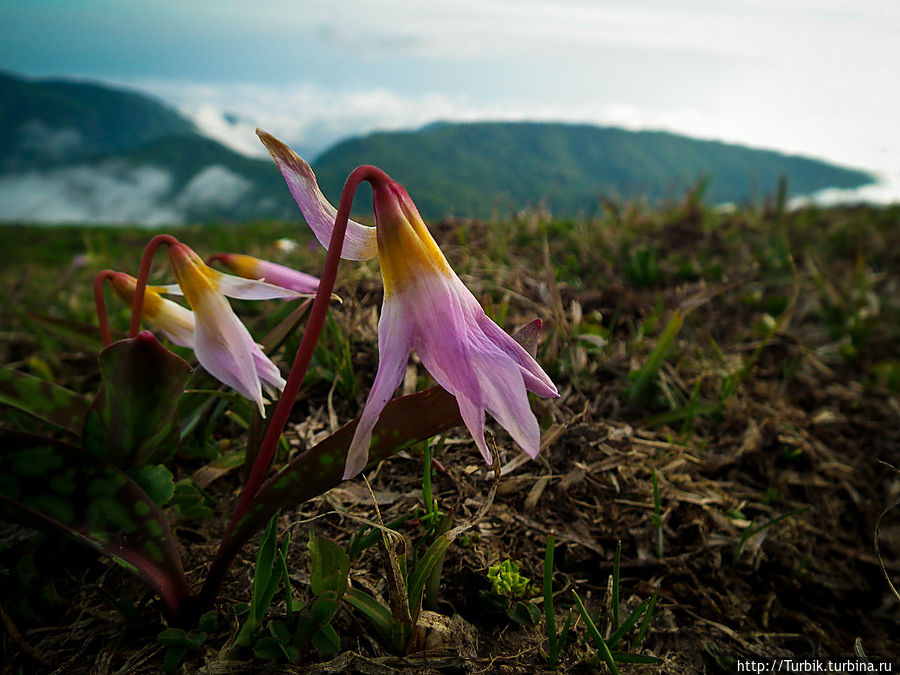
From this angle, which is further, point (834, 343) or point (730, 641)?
point (834, 343)

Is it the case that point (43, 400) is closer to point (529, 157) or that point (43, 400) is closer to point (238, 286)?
point (238, 286)

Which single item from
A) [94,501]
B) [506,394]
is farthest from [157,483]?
[506,394]

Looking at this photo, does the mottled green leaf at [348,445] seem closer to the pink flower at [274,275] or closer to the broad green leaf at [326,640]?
the broad green leaf at [326,640]

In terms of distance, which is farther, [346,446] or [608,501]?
[608,501]

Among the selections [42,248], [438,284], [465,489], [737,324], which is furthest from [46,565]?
[42,248]

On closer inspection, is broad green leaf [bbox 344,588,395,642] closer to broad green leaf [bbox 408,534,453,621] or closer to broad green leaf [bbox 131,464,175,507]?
broad green leaf [bbox 408,534,453,621]

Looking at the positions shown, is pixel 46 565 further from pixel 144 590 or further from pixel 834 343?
pixel 834 343
